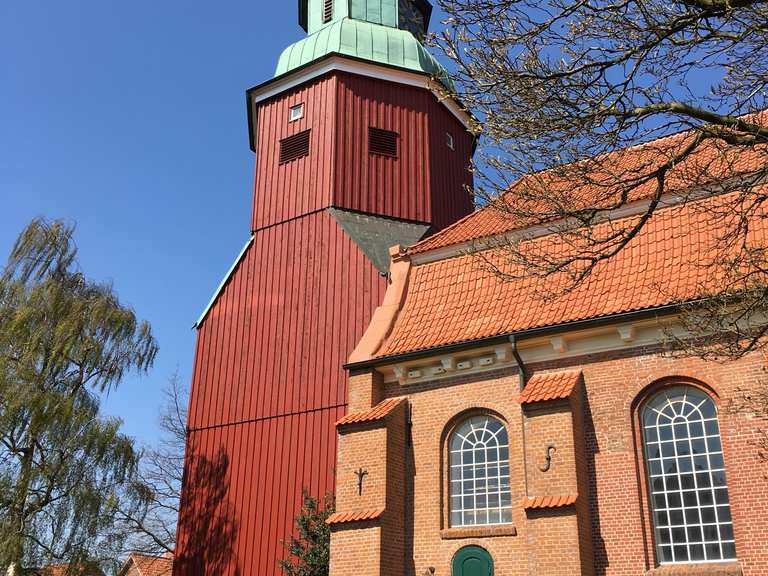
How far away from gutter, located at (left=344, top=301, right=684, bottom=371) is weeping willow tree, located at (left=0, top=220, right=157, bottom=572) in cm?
821

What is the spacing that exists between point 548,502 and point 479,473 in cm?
192

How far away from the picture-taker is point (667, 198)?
14.3m

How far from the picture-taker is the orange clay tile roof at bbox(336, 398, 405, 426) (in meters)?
14.1

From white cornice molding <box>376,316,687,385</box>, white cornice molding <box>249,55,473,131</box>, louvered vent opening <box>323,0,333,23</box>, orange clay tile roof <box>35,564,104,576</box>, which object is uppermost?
louvered vent opening <box>323,0,333,23</box>

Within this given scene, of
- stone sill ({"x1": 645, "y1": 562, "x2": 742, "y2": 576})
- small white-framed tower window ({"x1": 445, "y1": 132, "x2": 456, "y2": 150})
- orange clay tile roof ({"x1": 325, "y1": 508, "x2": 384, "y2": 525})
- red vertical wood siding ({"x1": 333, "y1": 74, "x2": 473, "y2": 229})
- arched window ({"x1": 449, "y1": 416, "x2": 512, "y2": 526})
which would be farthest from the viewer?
small white-framed tower window ({"x1": 445, "y1": 132, "x2": 456, "y2": 150})

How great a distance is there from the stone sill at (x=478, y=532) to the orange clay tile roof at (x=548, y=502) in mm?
774

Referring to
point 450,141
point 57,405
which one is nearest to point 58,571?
point 57,405

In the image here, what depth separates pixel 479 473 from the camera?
44.4ft

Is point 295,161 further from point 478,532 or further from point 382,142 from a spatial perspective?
point 478,532

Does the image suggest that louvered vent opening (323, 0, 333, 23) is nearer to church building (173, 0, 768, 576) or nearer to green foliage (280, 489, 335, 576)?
church building (173, 0, 768, 576)

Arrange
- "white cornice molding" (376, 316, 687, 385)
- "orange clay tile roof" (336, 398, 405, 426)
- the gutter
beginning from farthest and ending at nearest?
"orange clay tile roof" (336, 398, 405, 426) < "white cornice molding" (376, 316, 687, 385) < the gutter

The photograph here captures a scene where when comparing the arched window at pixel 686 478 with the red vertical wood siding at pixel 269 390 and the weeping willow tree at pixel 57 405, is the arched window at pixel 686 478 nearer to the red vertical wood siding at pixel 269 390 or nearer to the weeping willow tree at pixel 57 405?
the red vertical wood siding at pixel 269 390

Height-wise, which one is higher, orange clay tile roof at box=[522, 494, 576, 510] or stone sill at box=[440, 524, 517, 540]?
orange clay tile roof at box=[522, 494, 576, 510]

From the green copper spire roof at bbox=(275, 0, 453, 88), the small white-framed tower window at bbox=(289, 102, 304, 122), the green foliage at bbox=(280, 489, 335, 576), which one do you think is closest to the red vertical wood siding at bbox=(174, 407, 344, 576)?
the green foliage at bbox=(280, 489, 335, 576)
